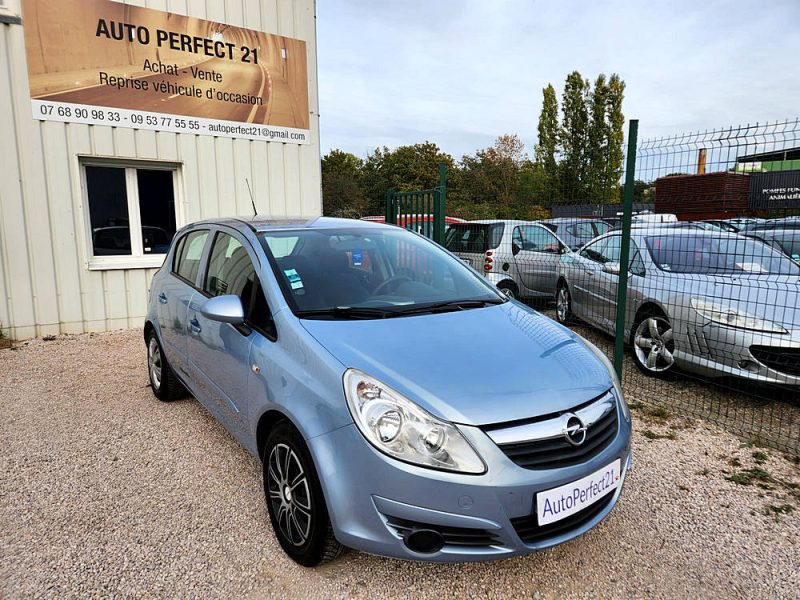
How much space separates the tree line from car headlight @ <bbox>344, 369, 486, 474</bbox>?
334cm

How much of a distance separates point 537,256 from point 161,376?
5.61 metres

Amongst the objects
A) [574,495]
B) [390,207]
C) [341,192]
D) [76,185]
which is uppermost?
[341,192]

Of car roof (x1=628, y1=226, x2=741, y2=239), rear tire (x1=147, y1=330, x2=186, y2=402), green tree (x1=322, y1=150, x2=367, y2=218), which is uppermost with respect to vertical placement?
green tree (x1=322, y1=150, x2=367, y2=218)

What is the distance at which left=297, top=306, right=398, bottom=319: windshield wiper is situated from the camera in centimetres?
248

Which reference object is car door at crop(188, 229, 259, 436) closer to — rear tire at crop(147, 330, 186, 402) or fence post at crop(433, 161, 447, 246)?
rear tire at crop(147, 330, 186, 402)

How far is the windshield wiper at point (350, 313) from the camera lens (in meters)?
2.48

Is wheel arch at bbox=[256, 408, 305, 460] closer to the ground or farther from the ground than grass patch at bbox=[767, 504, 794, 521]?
farther from the ground

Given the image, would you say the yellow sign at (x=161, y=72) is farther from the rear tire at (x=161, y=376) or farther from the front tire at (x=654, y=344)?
the front tire at (x=654, y=344)

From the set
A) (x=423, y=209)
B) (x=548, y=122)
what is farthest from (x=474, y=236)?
(x=548, y=122)

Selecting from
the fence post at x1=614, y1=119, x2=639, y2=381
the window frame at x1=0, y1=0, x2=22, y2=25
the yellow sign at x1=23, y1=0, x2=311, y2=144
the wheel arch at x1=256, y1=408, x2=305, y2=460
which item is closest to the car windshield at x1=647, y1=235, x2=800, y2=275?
the fence post at x1=614, y1=119, x2=639, y2=381

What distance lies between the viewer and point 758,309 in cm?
399

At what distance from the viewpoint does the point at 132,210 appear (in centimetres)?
717

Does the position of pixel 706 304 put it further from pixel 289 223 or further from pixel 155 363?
pixel 155 363

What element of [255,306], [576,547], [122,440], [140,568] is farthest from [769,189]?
[122,440]
